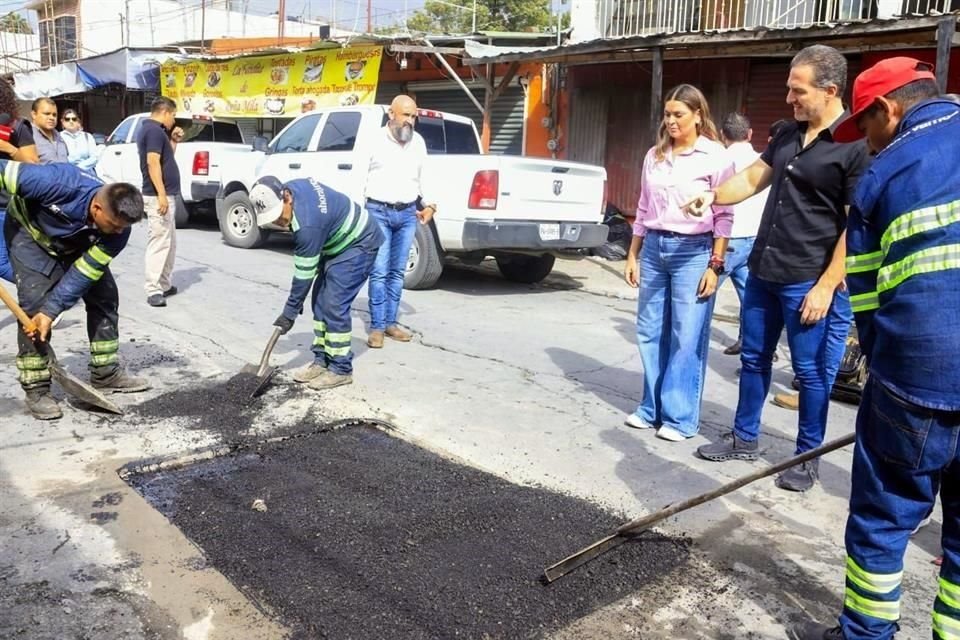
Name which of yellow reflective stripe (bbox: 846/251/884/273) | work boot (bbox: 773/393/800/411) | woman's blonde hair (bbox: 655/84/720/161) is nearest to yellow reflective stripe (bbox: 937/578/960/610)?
yellow reflective stripe (bbox: 846/251/884/273)

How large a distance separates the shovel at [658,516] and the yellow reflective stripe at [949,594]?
58cm

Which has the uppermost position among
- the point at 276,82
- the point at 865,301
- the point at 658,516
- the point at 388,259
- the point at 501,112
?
the point at 276,82

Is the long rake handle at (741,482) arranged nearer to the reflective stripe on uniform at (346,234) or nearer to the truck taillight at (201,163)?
the reflective stripe on uniform at (346,234)

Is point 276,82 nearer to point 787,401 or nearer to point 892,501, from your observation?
point 787,401

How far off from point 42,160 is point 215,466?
4.54m

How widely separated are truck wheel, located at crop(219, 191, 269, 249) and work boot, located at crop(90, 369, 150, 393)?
615 centimetres

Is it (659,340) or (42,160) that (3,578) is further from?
(42,160)

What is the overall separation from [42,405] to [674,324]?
3597 millimetres

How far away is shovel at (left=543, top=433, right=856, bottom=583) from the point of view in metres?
2.93

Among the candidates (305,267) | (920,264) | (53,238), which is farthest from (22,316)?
(920,264)

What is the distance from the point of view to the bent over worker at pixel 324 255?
15.9 feet

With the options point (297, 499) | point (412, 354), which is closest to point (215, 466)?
point (297, 499)

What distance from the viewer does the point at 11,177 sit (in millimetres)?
4227

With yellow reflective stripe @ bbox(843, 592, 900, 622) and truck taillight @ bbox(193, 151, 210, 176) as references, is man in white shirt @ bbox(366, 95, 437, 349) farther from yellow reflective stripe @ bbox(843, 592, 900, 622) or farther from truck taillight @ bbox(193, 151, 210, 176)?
truck taillight @ bbox(193, 151, 210, 176)
